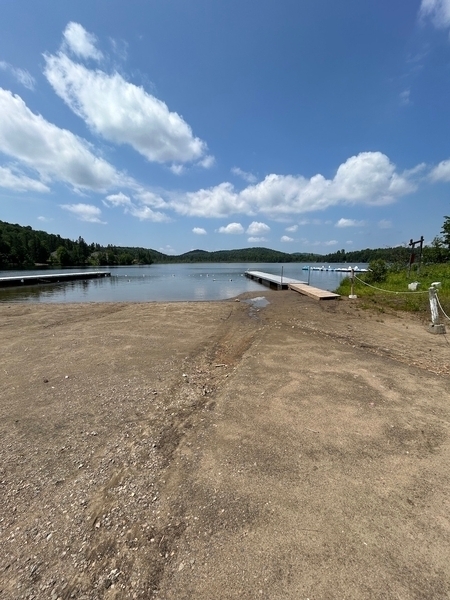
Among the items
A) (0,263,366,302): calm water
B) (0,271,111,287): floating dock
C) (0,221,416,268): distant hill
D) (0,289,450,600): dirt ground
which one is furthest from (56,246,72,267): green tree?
(0,289,450,600): dirt ground

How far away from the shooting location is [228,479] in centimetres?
269

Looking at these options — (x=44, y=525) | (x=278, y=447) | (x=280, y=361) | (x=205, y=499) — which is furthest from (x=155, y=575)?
(x=280, y=361)

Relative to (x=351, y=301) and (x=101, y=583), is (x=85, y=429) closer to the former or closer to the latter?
(x=101, y=583)

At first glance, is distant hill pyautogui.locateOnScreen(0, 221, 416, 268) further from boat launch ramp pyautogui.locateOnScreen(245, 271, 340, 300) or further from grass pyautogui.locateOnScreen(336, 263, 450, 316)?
grass pyautogui.locateOnScreen(336, 263, 450, 316)

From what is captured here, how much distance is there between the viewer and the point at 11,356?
6.60 meters

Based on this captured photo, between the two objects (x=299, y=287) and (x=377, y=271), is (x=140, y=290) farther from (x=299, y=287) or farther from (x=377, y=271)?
(x=377, y=271)

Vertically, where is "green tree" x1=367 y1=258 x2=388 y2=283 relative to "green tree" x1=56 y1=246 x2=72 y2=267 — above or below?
below

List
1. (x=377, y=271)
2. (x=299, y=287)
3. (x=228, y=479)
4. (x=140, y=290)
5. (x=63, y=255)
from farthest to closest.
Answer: (x=63, y=255) → (x=140, y=290) → (x=299, y=287) → (x=377, y=271) → (x=228, y=479)

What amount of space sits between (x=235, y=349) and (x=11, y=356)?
5455mm

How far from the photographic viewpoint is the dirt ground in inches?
73.5

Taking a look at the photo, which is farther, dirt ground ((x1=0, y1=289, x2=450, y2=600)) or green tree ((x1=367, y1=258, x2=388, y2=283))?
green tree ((x1=367, y1=258, x2=388, y2=283))

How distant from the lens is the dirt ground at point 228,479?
1868 millimetres

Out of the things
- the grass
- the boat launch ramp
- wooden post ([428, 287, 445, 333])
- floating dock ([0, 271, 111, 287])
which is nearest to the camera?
wooden post ([428, 287, 445, 333])

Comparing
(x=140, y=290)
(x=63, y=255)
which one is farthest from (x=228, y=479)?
(x=63, y=255)
